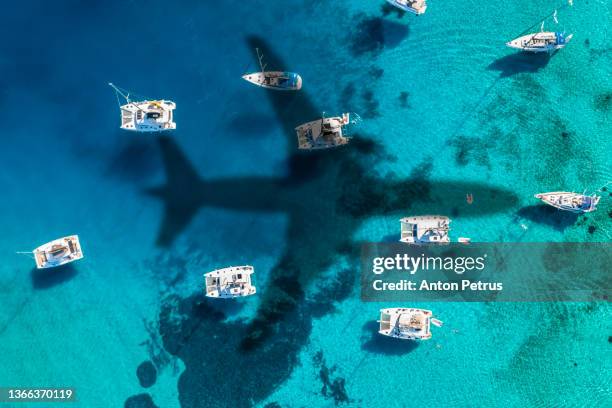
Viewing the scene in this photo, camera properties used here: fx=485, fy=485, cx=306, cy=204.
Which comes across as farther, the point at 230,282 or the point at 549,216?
the point at 549,216

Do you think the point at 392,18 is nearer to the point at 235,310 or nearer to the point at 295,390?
the point at 235,310

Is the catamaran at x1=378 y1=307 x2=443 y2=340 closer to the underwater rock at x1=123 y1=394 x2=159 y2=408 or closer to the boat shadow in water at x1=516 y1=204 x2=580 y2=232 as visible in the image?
the boat shadow in water at x1=516 y1=204 x2=580 y2=232

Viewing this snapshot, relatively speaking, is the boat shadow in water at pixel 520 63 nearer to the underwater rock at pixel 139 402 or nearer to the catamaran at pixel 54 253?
the catamaran at pixel 54 253

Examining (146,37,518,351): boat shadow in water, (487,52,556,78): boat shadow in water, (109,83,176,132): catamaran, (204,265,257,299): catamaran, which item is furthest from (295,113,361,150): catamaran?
(487,52,556,78): boat shadow in water

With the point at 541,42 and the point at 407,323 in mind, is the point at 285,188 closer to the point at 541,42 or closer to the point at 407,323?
the point at 407,323

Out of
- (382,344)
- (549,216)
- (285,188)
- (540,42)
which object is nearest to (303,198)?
(285,188)
